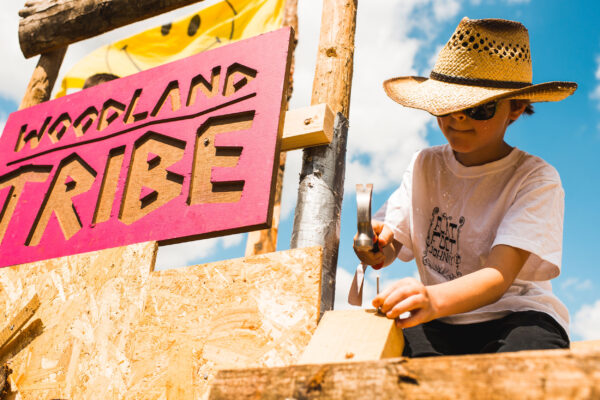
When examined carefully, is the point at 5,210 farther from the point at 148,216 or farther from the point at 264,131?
the point at 264,131

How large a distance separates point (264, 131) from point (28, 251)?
156cm

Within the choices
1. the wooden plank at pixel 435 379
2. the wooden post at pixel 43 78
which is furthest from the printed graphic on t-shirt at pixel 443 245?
the wooden post at pixel 43 78

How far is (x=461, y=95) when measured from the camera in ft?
5.48

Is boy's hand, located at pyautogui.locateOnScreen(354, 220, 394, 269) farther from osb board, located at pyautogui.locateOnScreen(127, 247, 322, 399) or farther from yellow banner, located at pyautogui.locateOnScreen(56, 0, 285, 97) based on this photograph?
yellow banner, located at pyautogui.locateOnScreen(56, 0, 285, 97)

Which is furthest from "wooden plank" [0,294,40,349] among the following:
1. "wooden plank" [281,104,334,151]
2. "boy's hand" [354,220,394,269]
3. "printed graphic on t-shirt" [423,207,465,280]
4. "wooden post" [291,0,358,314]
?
"printed graphic on t-shirt" [423,207,465,280]

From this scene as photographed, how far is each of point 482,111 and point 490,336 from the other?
0.78 meters

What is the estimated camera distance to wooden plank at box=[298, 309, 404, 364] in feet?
3.72

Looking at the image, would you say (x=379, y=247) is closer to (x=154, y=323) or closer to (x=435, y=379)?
(x=154, y=323)

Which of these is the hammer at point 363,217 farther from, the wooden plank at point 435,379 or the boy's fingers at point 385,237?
the wooden plank at point 435,379

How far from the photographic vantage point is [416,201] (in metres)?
2.01

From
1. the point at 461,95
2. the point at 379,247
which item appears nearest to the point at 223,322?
the point at 379,247

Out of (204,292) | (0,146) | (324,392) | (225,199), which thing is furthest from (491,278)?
(0,146)

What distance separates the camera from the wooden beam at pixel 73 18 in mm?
3480

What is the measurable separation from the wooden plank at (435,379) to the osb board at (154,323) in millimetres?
752
